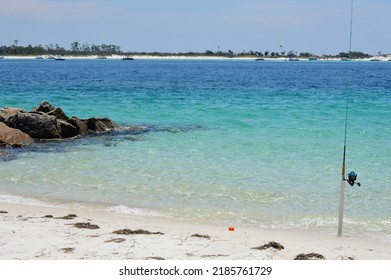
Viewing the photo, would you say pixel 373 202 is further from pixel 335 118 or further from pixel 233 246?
pixel 335 118

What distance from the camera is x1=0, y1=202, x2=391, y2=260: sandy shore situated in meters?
7.15

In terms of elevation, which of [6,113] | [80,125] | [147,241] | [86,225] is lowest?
[86,225]

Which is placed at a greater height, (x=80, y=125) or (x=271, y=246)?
(x=80, y=125)

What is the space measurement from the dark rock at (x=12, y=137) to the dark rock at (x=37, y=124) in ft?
2.07

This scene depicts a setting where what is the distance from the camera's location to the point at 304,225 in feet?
32.4

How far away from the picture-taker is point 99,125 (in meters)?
21.4

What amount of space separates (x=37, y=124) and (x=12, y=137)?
1.51 meters

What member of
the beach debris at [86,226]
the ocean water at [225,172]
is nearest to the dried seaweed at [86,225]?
the beach debris at [86,226]

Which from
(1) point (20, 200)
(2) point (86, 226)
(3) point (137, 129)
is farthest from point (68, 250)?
(3) point (137, 129)

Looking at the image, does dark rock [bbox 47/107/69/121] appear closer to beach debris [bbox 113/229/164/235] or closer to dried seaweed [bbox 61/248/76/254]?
beach debris [bbox 113/229/164/235]

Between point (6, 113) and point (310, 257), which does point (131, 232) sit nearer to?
point (310, 257)

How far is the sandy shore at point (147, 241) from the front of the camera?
7152 millimetres

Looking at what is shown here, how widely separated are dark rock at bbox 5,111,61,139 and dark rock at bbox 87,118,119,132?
1620 mm
